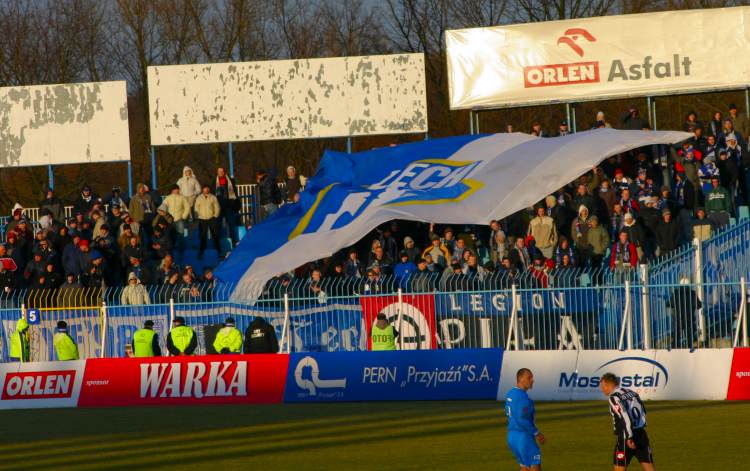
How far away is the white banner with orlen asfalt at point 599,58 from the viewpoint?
35312 millimetres

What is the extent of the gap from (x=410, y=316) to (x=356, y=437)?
7382 mm

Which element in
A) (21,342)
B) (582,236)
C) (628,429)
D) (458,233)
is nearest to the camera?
(628,429)

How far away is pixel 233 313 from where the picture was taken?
94.5 ft

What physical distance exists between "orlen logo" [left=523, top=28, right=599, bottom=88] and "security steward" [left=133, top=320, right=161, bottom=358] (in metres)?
13.5

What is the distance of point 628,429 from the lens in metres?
13.1

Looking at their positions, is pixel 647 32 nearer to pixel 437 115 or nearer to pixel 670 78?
pixel 670 78

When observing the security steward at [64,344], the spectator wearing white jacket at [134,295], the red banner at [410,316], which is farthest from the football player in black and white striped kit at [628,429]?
the spectator wearing white jacket at [134,295]

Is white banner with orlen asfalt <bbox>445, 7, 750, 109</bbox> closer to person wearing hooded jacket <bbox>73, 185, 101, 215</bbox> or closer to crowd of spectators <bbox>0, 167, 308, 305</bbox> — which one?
crowd of spectators <bbox>0, 167, 308, 305</bbox>

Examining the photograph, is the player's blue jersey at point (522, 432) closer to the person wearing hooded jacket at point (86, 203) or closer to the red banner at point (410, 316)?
the red banner at point (410, 316)

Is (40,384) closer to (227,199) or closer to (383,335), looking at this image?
(383,335)

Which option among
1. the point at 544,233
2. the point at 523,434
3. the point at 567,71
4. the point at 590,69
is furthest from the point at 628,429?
the point at 567,71

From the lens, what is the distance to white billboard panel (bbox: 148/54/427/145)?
3875 centimetres

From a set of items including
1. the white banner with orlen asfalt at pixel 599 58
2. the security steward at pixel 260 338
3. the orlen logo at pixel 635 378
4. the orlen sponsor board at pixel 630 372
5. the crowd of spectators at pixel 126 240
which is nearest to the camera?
the orlen sponsor board at pixel 630 372

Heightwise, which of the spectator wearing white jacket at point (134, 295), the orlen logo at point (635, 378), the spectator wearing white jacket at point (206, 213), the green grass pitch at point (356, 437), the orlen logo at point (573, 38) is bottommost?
the green grass pitch at point (356, 437)
